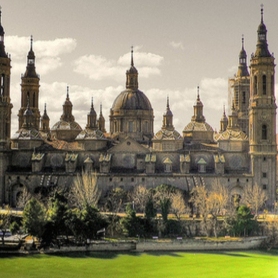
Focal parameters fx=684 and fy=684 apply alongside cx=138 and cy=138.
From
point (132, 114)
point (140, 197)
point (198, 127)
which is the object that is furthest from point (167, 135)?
point (140, 197)

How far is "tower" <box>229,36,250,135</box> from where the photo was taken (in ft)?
346

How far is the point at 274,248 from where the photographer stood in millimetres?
64875

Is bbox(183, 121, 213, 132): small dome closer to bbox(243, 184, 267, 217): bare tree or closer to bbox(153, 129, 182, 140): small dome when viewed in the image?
bbox(153, 129, 182, 140): small dome

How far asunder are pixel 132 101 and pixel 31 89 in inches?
600

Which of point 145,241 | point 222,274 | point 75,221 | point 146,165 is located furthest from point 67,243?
point 146,165

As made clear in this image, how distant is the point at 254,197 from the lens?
241 ft

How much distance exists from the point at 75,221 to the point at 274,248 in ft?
62.3

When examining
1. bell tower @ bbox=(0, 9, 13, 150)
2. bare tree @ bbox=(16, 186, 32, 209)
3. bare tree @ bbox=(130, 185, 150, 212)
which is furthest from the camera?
bell tower @ bbox=(0, 9, 13, 150)

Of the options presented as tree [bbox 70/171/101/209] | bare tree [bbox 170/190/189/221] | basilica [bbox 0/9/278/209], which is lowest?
bare tree [bbox 170/190/189/221]

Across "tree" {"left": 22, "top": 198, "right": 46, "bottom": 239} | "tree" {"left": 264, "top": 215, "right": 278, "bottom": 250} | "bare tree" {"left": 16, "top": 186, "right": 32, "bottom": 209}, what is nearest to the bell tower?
"bare tree" {"left": 16, "top": 186, "right": 32, "bottom": 209}

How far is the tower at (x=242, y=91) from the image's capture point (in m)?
106

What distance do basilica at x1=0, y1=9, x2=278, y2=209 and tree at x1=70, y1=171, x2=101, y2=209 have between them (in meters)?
2.10

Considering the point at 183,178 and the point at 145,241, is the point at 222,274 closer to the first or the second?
the point at 145,241

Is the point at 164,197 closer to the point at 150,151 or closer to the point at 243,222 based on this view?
the point at 243,222
